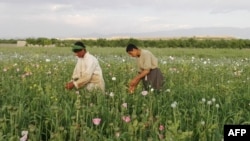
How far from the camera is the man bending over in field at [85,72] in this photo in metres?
5.03

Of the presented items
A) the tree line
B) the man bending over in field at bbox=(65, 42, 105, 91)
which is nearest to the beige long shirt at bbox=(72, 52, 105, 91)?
the man bending over in field at bbox=(65, 42, 105, 91)

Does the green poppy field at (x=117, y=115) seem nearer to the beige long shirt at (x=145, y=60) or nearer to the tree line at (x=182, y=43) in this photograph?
the beige long shirt at (x=145, y=60)

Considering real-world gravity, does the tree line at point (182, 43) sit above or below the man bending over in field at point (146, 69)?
below

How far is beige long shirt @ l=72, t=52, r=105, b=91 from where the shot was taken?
5.11 metres

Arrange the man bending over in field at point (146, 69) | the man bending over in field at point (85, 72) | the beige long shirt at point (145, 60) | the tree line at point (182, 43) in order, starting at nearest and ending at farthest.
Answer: the man bending over in field at point (85, 72) → the man bending over in field at point (146, 69) → the beige long shirt at point (145, 60) → the tree line at point (182, 43)

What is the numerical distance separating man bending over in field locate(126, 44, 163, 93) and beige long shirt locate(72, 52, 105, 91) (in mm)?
498

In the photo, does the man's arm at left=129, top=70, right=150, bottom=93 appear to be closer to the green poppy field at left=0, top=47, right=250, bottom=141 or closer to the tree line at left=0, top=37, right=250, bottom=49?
the green poppy field at left=0, top=47, right=250, bottom=141

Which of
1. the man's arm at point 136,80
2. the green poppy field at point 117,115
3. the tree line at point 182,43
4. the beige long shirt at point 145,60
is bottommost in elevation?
the tree line at point 182,43

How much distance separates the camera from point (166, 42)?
42375 millimetres

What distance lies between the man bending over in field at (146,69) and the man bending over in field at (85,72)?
1.66 feet

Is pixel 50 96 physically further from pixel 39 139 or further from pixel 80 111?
pixel 39 139

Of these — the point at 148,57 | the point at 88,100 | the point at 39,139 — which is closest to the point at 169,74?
the point at 148,57

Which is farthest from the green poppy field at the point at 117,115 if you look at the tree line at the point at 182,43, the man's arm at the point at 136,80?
the tree line at the point at 182,43

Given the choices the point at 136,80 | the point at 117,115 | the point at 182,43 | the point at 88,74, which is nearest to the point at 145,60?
the point at 136,80
